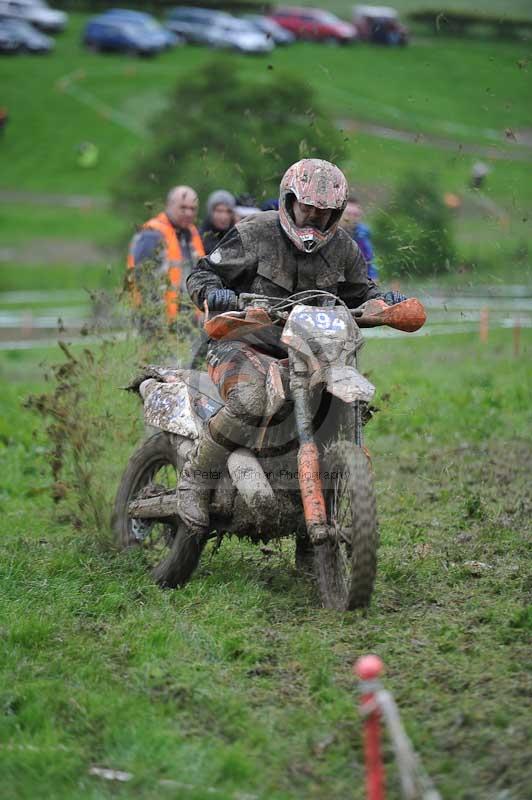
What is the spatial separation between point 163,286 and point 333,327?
3185mm

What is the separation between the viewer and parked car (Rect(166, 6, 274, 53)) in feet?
158

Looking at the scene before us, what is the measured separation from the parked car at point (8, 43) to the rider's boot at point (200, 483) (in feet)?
161

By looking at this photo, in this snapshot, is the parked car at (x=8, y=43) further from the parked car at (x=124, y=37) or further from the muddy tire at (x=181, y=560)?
the muddy tire at (x=181, y=560)

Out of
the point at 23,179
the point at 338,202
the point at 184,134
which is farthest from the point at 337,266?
the point at 23,179

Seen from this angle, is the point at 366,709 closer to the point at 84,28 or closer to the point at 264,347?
the point at 264,347

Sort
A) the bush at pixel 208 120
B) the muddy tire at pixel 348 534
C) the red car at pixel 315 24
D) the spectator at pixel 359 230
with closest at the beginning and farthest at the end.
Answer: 1. the muddy tire at pixel 348 534
2. the spectator at pixel 359 230
3. the bush at pixel 208 120
4. the red car at pixel 315 24

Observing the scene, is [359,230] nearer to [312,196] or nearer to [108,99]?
[312,196]

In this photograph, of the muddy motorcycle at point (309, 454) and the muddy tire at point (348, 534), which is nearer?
the muddy tire at point (348, 534)

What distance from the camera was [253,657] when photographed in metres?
5.62

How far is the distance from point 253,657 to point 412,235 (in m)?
4.03

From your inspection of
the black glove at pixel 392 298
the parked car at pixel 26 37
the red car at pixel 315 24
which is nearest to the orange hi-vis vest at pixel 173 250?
the black glove at pixel 392 298

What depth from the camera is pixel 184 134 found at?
25.7 meters

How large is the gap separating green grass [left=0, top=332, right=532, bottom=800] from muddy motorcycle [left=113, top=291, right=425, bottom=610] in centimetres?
29

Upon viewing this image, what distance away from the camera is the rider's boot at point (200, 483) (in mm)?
6617
